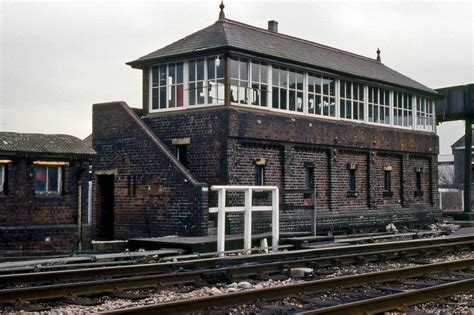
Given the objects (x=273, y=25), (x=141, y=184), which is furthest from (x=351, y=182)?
(x=141, y=184)

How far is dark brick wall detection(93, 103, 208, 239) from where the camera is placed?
715 inches

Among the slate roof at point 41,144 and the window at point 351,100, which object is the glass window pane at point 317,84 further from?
the slate roof at point 41,144

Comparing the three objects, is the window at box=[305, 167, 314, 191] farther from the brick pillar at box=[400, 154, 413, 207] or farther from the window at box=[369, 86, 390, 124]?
the brick pillar at box=[400, 154, 413, 207]

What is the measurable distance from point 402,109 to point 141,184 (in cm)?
1321

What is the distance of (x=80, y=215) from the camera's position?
17.2 meters

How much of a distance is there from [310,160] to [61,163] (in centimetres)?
927

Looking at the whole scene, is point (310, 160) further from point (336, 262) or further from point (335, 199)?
point (336, 262)

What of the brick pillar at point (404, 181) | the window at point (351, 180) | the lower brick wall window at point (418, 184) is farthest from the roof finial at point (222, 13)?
the lower brick wall window at point (418, 184)

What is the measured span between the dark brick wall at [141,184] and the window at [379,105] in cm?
1035

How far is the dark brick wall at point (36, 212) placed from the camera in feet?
52.2

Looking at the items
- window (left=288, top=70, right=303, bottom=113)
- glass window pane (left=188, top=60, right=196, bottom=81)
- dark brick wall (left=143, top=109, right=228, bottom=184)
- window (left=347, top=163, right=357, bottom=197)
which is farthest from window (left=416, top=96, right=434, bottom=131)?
dark brick wall (left=143, top=109, right=228, bottom=184)

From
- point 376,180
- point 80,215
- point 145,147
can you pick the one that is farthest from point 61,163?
point 376,180

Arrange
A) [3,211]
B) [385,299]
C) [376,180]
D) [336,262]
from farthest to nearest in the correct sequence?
[376,180] < [3,211] < [336,262] < [385,299]

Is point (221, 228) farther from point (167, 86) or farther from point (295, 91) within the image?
point (295, 91)
